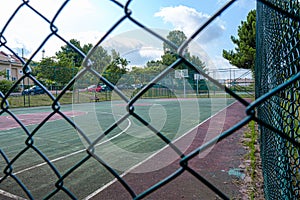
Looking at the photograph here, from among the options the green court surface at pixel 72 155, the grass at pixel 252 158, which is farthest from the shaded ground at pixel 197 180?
the green court surface at pixel 72 155

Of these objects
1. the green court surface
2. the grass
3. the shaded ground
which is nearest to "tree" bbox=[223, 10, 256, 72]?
the grass

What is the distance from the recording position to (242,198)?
91.7 inches

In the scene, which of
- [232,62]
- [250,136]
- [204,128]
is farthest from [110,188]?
[232,62]

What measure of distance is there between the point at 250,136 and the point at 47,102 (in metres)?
13.6

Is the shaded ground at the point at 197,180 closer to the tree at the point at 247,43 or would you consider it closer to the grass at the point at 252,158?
the grass at the point at 252,158

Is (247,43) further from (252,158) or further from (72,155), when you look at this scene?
(72,155)

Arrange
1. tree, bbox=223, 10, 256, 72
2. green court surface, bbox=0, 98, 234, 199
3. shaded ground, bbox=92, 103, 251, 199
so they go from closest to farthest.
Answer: shaded ground, bbox=92, 103, 251, 199, green court surface, bbox=0, 98, 234, 199, tree, bbox=223, 10, 256, 72

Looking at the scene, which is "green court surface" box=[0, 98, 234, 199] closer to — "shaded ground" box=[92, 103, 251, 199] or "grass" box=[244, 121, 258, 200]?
"shaded ground" box=[92, 103, 251, 199]

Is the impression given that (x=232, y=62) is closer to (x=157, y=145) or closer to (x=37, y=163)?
(x=157, y=145)

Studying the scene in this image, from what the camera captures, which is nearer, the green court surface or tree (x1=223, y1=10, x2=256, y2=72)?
the green court surface

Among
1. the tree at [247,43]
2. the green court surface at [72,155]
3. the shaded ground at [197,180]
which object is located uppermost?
the tree at [247,43]

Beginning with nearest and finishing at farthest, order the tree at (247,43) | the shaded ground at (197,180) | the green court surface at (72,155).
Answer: the shaded ground at (197,180), the green court surface at (72,155), the tree at (247,43)

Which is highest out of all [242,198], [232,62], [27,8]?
[232,62]

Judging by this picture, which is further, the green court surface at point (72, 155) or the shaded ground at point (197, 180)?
the green court surface at point (72, 155)
